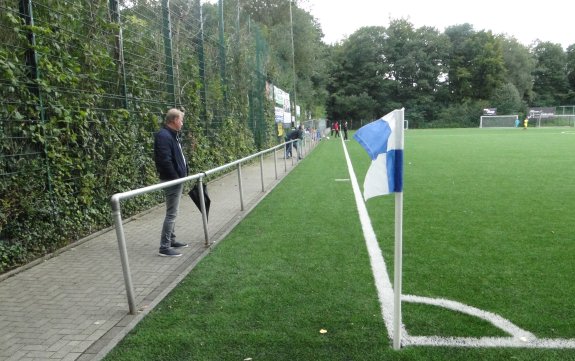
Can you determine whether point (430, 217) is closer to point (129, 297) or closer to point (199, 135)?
point (129, 297)

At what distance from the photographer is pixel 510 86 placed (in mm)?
64500

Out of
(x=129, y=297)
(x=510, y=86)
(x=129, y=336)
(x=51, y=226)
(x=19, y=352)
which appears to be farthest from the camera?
(x=510, y=86)

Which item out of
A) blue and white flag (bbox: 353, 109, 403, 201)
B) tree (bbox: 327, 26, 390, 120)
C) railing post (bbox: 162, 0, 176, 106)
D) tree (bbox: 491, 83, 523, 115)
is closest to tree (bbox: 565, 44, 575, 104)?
tree (bbox: 491, 83, 523, 115)

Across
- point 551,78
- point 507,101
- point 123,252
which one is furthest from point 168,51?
point 551,78

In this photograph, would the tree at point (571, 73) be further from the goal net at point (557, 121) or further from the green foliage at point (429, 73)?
the goal net at point (557, 121)

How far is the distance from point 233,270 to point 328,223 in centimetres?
241

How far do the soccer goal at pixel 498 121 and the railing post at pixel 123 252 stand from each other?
2536 inches

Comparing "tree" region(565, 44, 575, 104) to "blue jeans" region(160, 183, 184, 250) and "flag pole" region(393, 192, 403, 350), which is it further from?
"flag pole" region(393, 192, 403, 350)

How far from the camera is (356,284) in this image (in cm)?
411

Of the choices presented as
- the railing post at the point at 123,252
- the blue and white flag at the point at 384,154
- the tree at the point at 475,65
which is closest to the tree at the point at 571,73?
the tree at the point at 475,65

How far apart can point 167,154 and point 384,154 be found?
9.76ft

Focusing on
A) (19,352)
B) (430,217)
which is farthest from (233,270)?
(430,217)

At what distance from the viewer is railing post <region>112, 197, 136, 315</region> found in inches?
131

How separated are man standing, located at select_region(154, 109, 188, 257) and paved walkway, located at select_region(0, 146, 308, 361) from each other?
0.26 m
